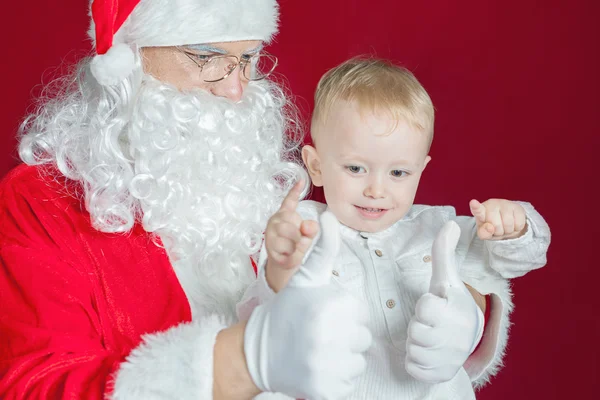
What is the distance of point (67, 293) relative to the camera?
1.83 metres

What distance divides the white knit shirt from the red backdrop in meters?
0.82

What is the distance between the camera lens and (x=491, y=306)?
7.20 ft

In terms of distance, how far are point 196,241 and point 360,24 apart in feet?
4.58

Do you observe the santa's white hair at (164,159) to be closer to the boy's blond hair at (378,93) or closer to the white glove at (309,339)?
the boy's blond hair at (378,93)

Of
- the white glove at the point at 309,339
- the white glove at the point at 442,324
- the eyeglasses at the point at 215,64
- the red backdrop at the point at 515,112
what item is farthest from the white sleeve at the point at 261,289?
the red backdrop at the point at 515,112

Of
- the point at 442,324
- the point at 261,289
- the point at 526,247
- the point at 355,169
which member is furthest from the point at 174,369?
the point at 526,247

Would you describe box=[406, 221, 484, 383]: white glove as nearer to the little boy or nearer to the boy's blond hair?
the little boy

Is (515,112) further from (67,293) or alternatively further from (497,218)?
(67,293)

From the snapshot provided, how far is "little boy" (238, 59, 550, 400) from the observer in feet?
6.26

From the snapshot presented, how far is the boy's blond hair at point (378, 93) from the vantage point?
201 cm

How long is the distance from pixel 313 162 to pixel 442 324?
61 cm

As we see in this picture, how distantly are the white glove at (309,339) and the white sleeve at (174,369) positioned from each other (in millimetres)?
110

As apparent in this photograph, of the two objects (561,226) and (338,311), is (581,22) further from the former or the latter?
(338,311)

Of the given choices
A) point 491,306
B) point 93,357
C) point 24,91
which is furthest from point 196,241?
point 24,91
